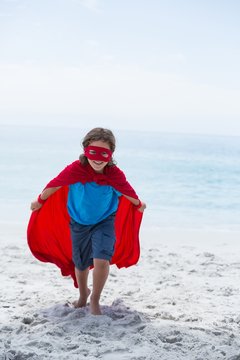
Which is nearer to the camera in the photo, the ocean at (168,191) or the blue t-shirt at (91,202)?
the blue t-shirt at (91,202)

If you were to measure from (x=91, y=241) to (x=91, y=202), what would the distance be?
333 millimetres

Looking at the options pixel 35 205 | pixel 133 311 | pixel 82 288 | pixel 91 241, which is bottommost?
pixel 133 311

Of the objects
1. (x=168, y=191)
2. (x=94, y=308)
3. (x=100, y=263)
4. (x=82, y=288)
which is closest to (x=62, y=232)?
(x=82, y=288)

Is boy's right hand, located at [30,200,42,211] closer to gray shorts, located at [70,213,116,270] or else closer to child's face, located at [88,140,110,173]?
gray shorts, located at [70,213,116,270]

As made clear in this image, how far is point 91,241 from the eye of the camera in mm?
3830

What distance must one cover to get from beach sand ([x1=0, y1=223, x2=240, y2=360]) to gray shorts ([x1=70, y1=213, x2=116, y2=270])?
16.4 inches

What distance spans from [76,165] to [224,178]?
75.1 ft

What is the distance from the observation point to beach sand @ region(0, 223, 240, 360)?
3068 millimetres

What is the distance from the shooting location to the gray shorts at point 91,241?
3.68 metres

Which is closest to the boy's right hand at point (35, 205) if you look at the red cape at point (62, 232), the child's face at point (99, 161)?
the red cape at point (62, 232)

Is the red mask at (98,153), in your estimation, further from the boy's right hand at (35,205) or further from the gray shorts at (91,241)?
the boy's right hand at (35,205)

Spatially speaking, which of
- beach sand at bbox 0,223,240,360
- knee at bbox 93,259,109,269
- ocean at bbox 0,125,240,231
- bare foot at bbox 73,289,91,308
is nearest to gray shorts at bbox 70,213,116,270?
knee at bbox 93,259,109,269

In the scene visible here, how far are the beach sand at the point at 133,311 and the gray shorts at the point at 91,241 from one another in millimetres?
416

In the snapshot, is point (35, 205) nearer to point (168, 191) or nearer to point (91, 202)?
point (91, 202)
